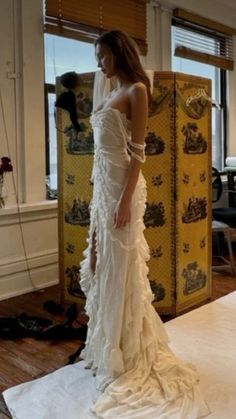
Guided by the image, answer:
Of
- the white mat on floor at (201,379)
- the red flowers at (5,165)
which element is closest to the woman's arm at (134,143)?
the white mat on floor at (201,379)

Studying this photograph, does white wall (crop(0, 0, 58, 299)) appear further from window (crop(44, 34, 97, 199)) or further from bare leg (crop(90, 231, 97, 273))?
bare leg (crop(90, 231, 97, 273))

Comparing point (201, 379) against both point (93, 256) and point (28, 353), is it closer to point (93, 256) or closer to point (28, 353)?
point (93, 256)

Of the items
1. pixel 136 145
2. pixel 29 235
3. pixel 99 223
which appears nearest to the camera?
pixel 136 145

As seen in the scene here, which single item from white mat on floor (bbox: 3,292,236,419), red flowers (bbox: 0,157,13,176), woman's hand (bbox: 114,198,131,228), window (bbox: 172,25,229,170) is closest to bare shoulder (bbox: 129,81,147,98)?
woman's hand (bbox: 114,198,131,228)

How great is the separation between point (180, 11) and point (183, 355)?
3.38 m

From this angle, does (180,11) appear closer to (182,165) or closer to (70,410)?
(182,165)

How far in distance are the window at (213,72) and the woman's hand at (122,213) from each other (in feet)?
9.69

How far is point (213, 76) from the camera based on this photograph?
16.9ft

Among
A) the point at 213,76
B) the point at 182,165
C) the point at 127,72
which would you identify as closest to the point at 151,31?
the point at 213,76

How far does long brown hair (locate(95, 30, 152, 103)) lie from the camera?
69.8 inches

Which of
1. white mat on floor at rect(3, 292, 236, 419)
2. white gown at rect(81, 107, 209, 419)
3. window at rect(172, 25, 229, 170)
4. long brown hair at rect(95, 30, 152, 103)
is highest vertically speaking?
window at rect(172, 25, 229, 170)

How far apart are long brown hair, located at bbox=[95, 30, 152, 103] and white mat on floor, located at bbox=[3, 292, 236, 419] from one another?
4.39 feet

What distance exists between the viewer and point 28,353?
238cm

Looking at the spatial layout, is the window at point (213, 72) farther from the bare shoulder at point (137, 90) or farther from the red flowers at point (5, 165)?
the bare shoulder at point (137, 90)
